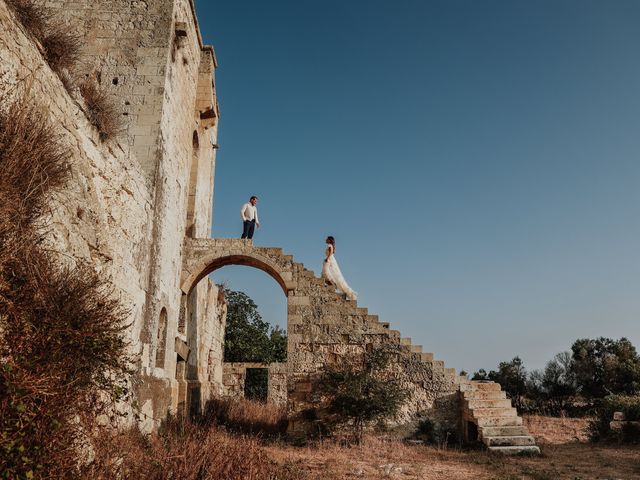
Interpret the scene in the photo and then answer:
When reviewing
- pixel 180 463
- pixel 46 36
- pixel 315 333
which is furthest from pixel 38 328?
pixel 315 333

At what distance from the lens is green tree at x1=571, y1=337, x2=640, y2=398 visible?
19969 mm

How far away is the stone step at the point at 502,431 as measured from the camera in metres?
11.0

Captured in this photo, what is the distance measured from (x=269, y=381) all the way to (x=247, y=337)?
8569mm

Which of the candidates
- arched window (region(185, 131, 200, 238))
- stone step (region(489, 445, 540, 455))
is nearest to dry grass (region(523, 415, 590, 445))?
stone step (region(489, 445, 540, 455))

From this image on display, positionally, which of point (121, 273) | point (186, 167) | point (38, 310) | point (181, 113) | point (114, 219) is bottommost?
point (38, 310)

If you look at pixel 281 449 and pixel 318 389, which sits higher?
pixel 318 389

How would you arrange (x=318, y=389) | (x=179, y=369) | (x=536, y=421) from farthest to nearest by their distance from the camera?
1. (x=536, y=421)
2. (x=179, y=369)
3. (x=318, y=389)

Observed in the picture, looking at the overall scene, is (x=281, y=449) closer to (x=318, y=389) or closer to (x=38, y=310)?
(x=318, y=389)

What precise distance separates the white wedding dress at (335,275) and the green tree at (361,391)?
1.65 m

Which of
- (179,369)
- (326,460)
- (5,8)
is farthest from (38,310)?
(179,369)

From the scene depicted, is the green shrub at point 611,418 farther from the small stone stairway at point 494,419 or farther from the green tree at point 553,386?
the green tree at point 553,386

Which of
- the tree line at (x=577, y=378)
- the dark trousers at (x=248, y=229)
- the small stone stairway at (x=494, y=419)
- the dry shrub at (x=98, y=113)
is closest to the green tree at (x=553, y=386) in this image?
the tree line at (x=577, y=378)

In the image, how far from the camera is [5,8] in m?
5.47

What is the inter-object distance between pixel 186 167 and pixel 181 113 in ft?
4.49
